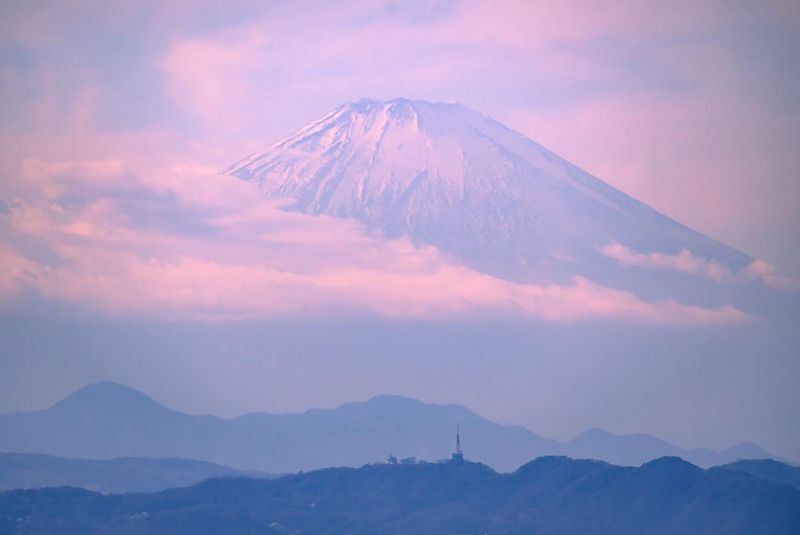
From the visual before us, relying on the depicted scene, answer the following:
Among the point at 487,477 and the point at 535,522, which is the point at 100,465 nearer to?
the point at 487,477

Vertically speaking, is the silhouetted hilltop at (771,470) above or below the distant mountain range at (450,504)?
above

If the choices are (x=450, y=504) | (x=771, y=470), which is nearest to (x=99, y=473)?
(x=450, y=504)

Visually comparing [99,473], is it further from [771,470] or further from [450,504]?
[771,470]

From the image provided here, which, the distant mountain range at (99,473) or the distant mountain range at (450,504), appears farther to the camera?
the distant mountain range at (99,473)

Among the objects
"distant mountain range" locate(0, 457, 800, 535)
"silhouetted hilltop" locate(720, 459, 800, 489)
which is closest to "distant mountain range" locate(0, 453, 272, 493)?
"distant mountain range" locate(0, 457, 800, 535)

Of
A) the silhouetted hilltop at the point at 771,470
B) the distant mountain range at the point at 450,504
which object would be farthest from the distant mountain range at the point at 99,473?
the silhouetted hilltop at the point at 771,470

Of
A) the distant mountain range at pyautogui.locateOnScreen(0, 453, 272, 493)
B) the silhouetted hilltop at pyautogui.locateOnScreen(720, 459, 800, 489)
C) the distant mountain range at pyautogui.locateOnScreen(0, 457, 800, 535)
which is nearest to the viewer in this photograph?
the distant mountain range at pyautogui.locateOnScreen(0, 457, 800, 535)

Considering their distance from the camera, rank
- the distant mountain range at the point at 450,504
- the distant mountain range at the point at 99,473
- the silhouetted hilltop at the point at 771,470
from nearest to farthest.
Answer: the distant mountain range at the point at 450,504
the silhouetted hilltop at the point at 771,470
the distant mountain range at the point at 99,473

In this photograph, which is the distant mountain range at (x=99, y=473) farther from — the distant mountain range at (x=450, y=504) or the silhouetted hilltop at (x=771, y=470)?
the silhouetted hilltop at (x=771, y=470)

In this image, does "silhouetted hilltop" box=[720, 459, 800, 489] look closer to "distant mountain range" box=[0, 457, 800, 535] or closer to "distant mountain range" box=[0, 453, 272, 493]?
"distant mountain range" box=[0, 457, 800, 535]
